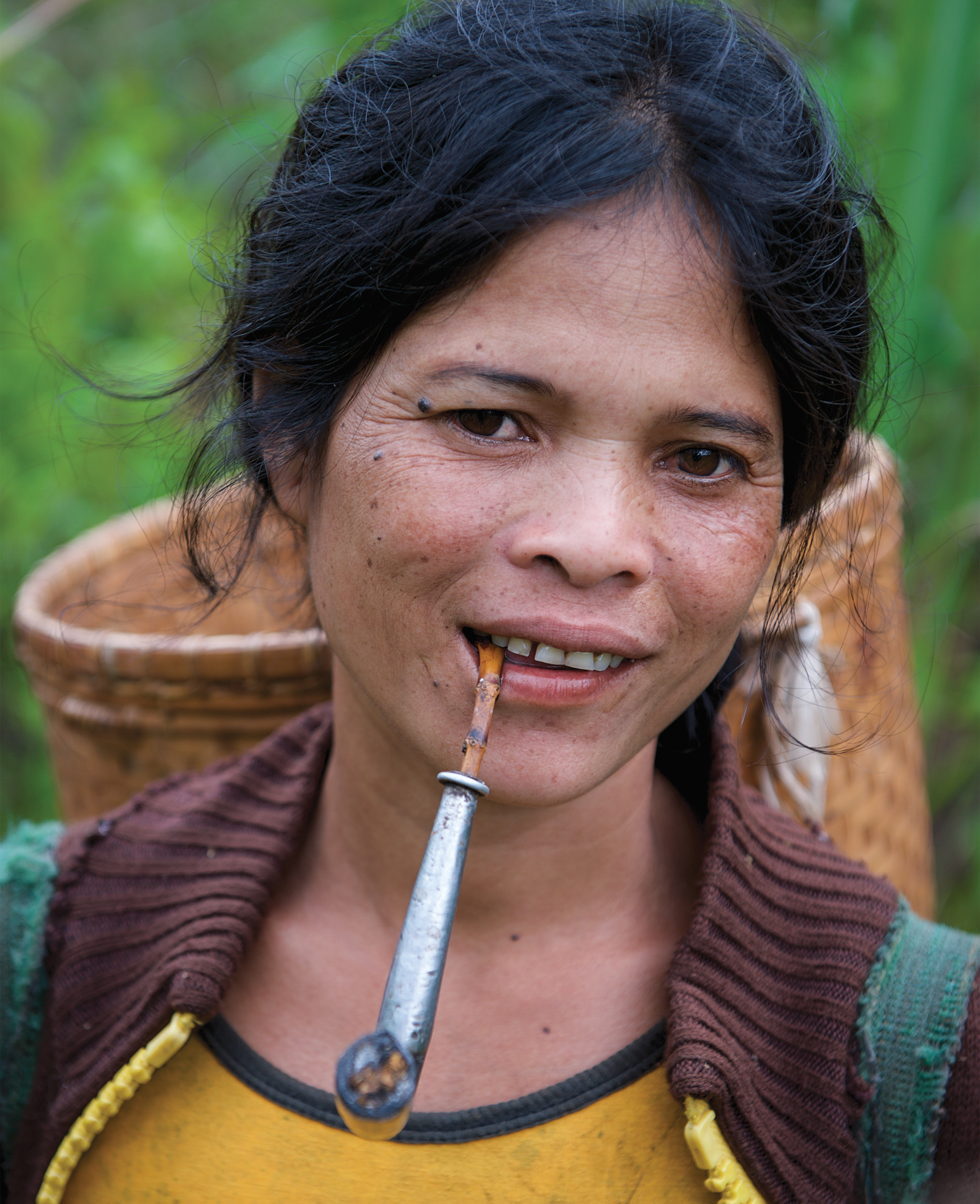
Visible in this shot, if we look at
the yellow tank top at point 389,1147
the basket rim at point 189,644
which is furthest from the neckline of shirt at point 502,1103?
the basket rim at point 189,644

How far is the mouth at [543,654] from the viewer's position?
0.98 meters

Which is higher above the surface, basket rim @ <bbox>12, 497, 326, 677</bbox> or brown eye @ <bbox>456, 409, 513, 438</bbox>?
brown eye @ <bbox>456, 409, 513, 438</bbox>

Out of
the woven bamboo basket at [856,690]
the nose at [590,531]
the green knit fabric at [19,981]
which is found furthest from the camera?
the woven bamboo basket at [856,690]

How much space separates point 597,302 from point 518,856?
1.78ft

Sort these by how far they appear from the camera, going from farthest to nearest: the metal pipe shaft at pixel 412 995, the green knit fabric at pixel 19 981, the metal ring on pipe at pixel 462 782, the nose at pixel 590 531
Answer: the green knit fabric at pixel 19 981, the nose at pixel 590 531, the metal ring on pipe at pixel 462 782, the metal pipe shaft at pixel 412 995

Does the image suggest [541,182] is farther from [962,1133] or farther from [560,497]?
[962,1133]

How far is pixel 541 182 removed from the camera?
0.94 meters

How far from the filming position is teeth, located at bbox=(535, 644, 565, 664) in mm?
974

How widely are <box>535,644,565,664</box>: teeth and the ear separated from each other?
30 cm

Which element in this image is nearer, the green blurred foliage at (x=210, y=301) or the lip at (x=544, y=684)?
the lip at (x=544, y=684)

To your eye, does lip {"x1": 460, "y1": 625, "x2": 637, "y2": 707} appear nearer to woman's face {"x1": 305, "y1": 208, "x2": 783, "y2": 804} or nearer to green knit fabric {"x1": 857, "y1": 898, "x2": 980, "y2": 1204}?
woman's face {"x1": 305, "y1": 208, "x2": 783, "y2": 804}

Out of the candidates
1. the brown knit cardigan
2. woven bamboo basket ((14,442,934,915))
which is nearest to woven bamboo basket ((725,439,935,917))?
woven bamboo basket ((14,442,934,915))

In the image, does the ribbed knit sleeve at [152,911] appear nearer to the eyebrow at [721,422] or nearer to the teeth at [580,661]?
the teeth at [580,661]

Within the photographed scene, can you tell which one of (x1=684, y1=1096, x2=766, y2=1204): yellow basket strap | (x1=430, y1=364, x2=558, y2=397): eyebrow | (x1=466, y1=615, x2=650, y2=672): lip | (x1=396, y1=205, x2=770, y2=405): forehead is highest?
(x1=396, y1=205, x2=770, y2=405): forehead
